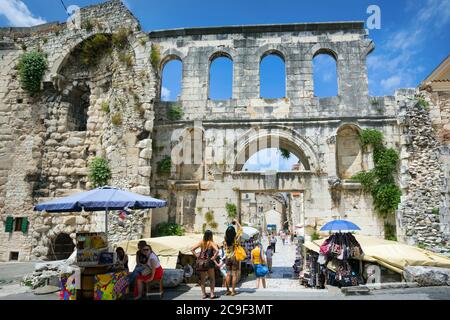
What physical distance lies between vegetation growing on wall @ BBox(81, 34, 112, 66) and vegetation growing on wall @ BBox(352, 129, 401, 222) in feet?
41.2

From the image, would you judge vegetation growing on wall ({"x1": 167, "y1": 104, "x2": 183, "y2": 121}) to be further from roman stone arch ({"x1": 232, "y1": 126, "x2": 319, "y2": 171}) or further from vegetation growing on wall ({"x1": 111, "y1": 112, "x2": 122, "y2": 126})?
roman stone arch ({"x1": 232, "y1": 126, "x2": 319, "y2": 171})

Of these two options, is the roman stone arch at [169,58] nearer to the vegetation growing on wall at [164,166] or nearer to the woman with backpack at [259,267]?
the vegetation growing on wall at [164,166]

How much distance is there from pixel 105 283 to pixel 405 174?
11657 mm

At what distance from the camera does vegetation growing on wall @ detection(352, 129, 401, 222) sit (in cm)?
1238

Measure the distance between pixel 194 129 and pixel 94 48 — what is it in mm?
6622

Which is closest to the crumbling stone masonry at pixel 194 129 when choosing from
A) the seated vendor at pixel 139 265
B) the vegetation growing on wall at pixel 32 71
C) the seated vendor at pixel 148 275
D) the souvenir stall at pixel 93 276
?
the vegetation growing on wall at pixel 32 71

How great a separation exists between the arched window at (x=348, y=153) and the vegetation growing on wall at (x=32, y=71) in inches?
573

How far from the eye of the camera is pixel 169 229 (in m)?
13.0

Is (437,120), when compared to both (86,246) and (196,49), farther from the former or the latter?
(86,246)

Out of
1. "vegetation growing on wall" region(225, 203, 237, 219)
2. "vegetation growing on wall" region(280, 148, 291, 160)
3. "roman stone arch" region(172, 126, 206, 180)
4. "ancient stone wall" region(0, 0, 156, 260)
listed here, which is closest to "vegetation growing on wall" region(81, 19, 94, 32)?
"ancient stone wall" region(0, 0, 156, 260)

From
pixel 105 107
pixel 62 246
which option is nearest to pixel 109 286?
pixel 62 246
